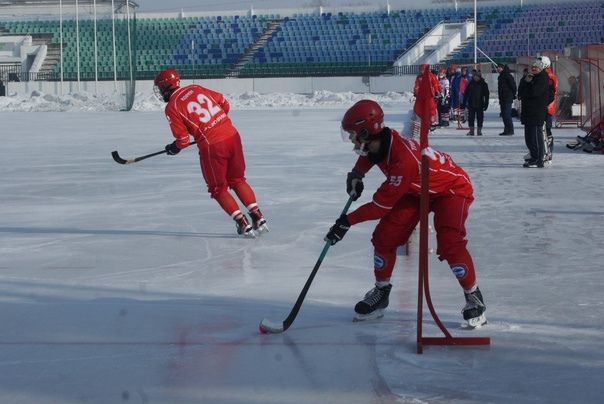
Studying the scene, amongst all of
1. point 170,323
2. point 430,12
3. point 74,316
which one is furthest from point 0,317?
point 430,12

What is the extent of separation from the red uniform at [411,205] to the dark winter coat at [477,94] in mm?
12726

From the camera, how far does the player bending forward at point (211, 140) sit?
21.6ft

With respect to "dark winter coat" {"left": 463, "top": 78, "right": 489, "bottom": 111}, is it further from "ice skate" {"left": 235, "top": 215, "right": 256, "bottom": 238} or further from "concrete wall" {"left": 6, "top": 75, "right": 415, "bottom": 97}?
"concrete wall" {"left": 6, "top": 75, "right": 415, "bottom": 97}

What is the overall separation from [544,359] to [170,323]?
64.3 inches

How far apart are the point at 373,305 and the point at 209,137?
9.23ft

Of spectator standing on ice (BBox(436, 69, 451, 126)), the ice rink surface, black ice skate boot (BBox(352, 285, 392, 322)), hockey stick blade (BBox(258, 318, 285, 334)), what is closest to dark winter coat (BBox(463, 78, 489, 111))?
spectator standing on ice (BBox(436, 69, 451, 126))

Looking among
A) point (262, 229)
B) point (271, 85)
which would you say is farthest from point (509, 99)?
point (271, 85)

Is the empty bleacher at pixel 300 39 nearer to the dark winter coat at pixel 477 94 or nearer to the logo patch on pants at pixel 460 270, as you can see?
the dark winter coat at pixel 477 94

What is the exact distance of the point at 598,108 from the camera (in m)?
15.7

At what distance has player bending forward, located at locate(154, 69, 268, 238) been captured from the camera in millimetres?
6582

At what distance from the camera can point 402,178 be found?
3768 millimetres

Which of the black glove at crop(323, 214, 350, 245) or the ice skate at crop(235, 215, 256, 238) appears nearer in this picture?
the black glove at crop(323, 214, 350, 245)

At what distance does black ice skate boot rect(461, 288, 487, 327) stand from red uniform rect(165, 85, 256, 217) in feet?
9.29

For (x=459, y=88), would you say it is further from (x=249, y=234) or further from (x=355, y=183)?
(x=355, y=183)
